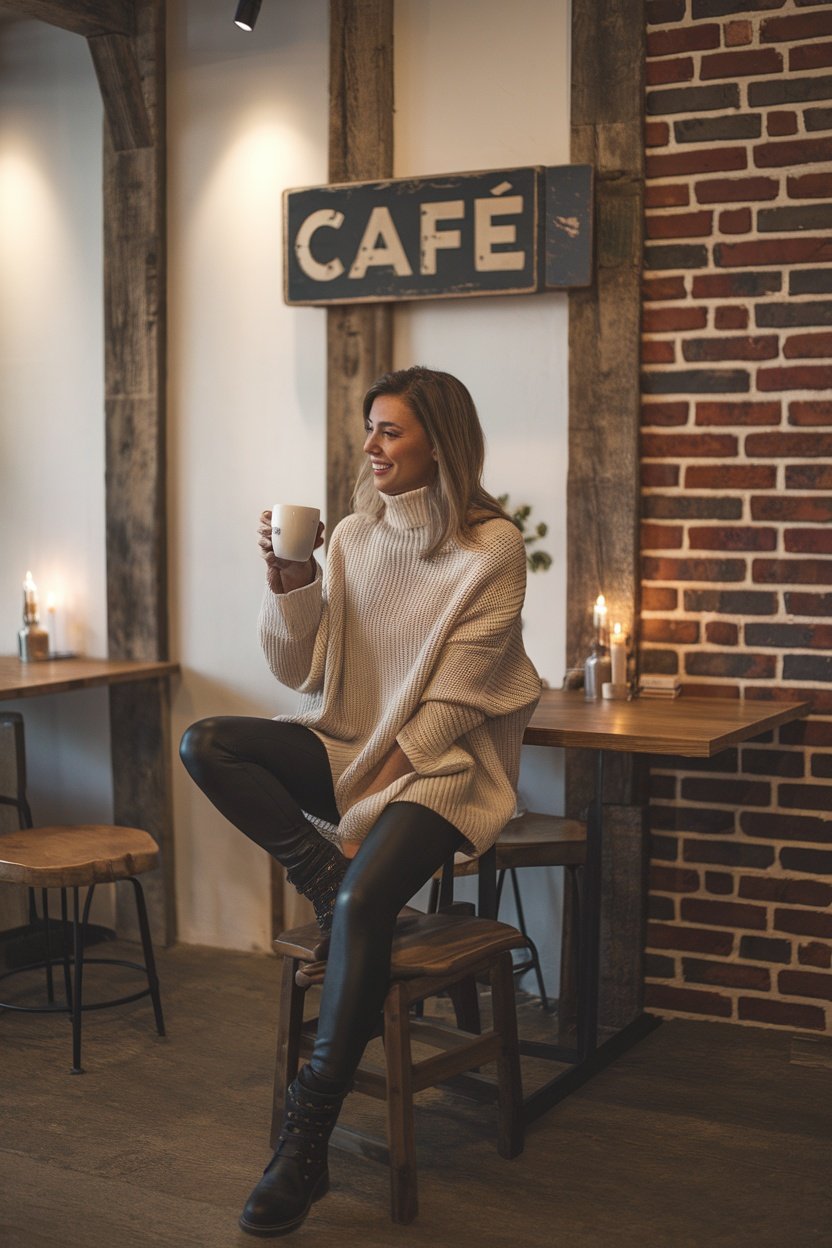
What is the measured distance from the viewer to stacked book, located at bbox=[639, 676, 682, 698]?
3400 mm

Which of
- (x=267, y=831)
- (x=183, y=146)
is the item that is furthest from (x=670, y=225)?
(x=267, y=831)

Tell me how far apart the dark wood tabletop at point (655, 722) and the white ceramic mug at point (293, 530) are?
64 centimetres

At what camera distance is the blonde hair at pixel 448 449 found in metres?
2.79

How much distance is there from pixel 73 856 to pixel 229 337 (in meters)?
1.61

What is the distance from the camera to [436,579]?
2783 millimetres

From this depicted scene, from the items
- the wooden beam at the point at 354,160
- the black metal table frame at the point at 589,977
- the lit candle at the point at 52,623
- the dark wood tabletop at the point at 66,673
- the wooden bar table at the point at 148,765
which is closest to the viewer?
the black metal table frame at the point at 589,977

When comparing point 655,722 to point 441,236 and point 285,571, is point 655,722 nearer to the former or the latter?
point 285,571

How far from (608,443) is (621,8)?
1.07 meters

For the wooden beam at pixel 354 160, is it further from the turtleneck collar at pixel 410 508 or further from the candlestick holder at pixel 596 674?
the turtleneck collar at pixel 410 508

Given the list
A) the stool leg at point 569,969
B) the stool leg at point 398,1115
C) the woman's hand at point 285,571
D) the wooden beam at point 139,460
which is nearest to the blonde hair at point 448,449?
the woman's hand at point 285,571

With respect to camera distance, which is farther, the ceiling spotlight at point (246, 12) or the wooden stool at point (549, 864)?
the ceiling spotlight at point (246, 12)

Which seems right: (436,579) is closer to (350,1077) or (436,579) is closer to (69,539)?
(350,1077)

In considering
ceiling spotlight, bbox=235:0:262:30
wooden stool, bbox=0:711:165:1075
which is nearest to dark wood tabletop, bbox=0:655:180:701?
wooden stool, bbox=0:711:165:1075

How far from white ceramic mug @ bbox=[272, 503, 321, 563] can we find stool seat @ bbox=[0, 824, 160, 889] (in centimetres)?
96
